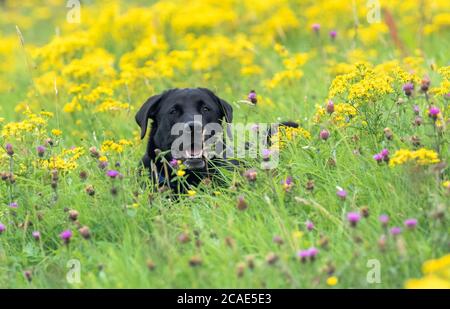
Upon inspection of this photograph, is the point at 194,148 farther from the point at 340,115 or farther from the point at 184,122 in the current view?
the point at 340,115

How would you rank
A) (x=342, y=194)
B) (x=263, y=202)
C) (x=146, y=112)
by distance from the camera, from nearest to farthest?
1. (x=342, y=194)
2. (x=263, y=202)
3. (x=146, y=112)

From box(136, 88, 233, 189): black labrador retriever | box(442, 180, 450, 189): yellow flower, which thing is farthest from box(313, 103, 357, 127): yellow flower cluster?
box(442, 180, 450, 189): yellow flower

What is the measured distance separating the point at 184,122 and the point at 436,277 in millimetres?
2567

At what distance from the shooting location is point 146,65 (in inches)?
304

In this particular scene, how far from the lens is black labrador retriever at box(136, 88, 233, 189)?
5168 mm

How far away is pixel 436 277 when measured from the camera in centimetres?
307

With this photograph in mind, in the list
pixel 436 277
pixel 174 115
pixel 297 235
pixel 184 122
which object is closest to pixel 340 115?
pixel 184 122

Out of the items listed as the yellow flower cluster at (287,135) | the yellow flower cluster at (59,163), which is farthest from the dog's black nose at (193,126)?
the yellow flower cluster at (59,163)

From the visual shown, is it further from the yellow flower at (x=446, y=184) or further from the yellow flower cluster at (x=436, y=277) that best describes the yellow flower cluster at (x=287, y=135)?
the yellow flower cluster at (x=436, y=277)

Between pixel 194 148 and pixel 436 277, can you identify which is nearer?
pixel 436 277

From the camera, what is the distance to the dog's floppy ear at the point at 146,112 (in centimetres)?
539

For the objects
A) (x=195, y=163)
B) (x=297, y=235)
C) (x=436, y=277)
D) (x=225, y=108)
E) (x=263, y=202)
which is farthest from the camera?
(x=225, y=108)

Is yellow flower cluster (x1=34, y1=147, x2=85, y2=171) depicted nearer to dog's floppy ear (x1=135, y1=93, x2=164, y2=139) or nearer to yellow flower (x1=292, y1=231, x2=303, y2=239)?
dog's floppy ear (x1=135, y1=93, x2=164, y2=139)

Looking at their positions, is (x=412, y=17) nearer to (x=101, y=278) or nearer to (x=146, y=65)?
(x=146, y=65)
